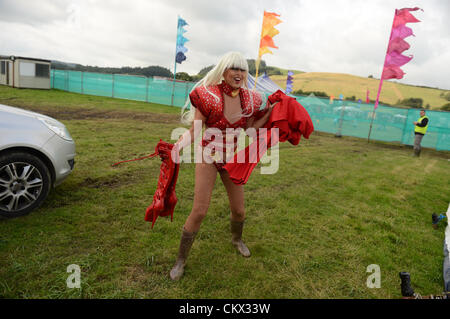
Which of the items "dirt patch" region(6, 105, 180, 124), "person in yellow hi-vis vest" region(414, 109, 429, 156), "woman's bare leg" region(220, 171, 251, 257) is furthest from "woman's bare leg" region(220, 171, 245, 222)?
"person in yellow hi-vis vest" region(414, 109, 429, 156)

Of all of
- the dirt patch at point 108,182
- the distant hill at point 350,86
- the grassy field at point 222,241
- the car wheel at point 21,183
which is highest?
the distant hill at point 350,86

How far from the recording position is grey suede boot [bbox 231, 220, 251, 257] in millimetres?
3068

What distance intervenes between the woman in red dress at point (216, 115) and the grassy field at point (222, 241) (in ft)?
1.60

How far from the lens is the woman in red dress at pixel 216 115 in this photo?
7.76 feet

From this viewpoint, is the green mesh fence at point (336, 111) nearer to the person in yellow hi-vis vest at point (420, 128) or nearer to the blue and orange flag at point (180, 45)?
the blue and orange flag at point (180, 45)

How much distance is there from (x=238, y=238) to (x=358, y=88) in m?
54.3

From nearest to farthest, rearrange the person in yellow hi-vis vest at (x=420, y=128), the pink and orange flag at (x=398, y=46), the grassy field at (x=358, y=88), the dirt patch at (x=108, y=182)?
the dirt patch at (x=108, y=182) → the person in yellow hi-vis vest at (x=420, y=128) → the pink and orange flag at (x=398, y=46) → the grassy field at (x=358, y=88)

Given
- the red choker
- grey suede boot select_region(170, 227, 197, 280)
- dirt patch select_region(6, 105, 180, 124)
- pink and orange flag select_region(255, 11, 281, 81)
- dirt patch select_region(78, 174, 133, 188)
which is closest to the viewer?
the red choker

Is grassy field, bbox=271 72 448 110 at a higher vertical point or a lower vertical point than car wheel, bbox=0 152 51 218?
higher

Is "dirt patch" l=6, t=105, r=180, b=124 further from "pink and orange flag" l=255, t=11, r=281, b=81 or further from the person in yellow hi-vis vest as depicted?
the person in yellow hi-vis vest

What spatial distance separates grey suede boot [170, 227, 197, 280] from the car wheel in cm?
209

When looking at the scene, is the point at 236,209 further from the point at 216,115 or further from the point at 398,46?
the point at 398,46

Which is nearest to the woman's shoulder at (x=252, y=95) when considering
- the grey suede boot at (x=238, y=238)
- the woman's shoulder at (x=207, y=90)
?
the woman's shoulder at (x=207, y=90)
